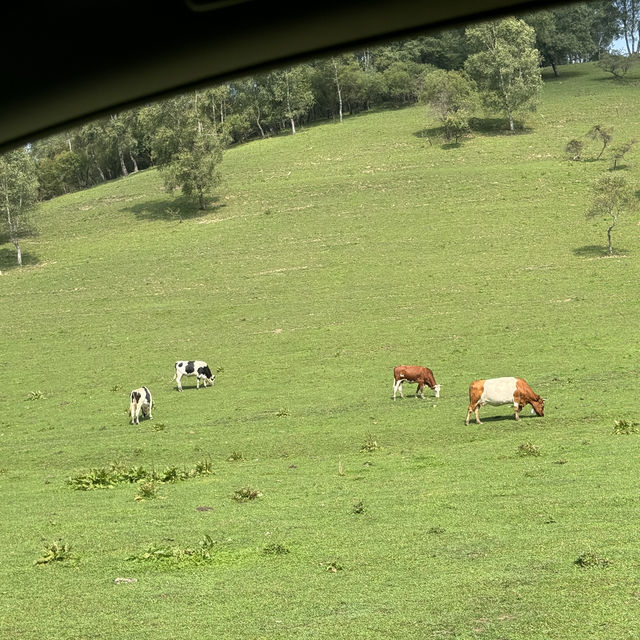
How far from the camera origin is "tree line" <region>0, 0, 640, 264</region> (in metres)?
74.2

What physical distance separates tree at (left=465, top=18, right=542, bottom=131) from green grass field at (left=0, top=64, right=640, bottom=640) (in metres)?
7.37

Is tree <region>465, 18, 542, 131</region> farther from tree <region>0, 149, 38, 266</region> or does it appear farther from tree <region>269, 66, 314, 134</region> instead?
tree <region>0, 149, 38, 266</region>

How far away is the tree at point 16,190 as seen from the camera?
66125mm

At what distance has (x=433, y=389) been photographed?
2881 centimetres

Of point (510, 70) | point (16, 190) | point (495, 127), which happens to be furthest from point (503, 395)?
point (495, 127)

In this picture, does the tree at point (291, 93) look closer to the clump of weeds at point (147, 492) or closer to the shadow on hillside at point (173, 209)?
the shadow on hillside at point (173, 209)

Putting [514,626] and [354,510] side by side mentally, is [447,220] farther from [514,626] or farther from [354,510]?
[514,626]

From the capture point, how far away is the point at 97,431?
27797 mm

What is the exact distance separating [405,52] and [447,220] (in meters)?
73.9

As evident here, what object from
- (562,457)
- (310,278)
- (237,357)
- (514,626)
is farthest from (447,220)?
(514,626)

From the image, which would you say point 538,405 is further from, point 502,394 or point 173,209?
point 173,209

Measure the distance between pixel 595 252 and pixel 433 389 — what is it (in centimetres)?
2648

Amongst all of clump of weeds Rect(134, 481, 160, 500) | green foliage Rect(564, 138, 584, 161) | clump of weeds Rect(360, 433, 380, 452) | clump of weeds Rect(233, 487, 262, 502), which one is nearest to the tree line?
green foliage Rect(564, 138, 584, 161)

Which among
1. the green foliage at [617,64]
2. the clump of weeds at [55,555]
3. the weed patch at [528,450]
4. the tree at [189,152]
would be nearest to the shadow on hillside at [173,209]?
the tree at [189,152]
